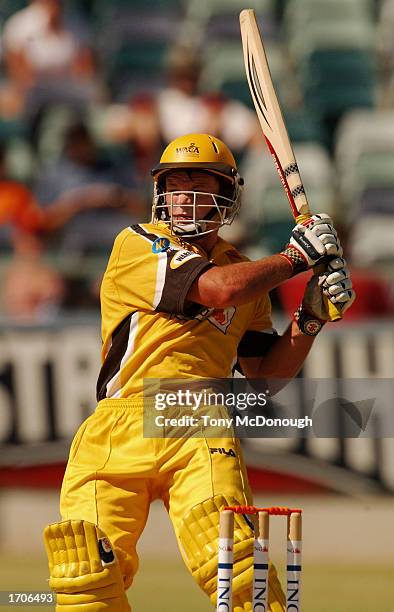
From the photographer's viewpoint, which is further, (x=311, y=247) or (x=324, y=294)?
(x=324, y=294)

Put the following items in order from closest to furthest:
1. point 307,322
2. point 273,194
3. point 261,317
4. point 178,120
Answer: point 307,322, point 261,317, point 273,194, point 178,120

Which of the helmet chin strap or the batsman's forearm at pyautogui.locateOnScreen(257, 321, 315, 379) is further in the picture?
the batsman's forearm at pyautogui.locateOnScreen(257, 321, 315, 379)

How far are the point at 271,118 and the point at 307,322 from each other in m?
0.83

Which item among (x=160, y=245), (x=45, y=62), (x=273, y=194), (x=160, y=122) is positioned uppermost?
(x=45, y=62)

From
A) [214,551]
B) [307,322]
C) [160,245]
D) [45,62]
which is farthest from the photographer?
[45,62]

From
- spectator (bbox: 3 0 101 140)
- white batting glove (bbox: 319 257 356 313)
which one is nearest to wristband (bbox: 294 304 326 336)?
white batting glove (bbox: 319 257 356 313)

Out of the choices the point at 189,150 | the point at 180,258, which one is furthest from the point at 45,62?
the point at 180,258

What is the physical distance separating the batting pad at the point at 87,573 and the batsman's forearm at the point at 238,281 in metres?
0.81

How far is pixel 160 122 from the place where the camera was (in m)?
10.4

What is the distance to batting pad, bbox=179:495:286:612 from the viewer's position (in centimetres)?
382

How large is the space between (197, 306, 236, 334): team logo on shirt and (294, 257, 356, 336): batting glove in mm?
250

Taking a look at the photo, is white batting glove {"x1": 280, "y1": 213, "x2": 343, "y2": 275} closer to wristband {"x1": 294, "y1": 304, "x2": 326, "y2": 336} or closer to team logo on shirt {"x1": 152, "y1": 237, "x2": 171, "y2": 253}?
wristband {"x1": 294, "y1": 304, "x2": 326, "y2": 336}

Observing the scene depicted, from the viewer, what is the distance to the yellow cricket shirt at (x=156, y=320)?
4.07 meters

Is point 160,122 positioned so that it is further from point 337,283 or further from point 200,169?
point 337,283
